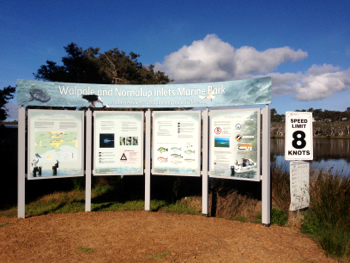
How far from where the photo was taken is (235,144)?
5.95 m

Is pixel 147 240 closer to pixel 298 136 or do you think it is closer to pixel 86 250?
pixel 86 250

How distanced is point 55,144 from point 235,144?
444 cm

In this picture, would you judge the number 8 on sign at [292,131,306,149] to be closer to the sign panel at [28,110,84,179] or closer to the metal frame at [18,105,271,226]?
the metal frame at [18,105,271,226]

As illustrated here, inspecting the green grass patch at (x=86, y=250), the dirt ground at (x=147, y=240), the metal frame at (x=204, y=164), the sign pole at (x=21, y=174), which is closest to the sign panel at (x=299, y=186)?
the metal frame at (x=204, y=164)

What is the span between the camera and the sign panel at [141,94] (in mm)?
6035

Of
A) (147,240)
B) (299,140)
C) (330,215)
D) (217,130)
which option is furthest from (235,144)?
(147,240)

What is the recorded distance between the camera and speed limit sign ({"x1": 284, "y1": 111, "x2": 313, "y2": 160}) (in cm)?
609

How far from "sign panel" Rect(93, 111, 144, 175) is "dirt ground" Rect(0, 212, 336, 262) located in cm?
120

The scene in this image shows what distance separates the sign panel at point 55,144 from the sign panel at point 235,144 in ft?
11.1

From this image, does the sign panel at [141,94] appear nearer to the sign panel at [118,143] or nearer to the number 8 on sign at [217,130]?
the sign panel at [118,143]

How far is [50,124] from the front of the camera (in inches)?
251

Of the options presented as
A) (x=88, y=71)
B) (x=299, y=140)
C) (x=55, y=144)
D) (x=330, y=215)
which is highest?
(x=88, y=71)

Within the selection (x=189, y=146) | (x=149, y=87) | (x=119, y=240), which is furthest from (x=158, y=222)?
(x=149, y=87)

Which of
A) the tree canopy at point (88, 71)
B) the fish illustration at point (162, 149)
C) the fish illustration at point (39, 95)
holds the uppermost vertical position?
the tree canopy at point (88, 71)
